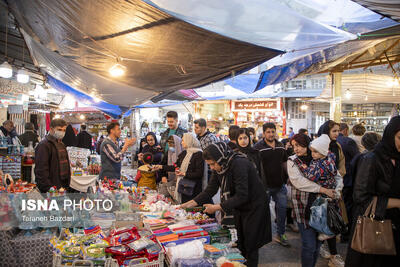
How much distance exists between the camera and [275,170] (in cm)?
442

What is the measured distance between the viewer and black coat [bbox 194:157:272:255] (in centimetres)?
256

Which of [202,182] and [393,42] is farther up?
[393,42]

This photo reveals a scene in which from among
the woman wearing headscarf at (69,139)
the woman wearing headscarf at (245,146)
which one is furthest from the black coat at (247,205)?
the woman wearing headscarf at (69,139)

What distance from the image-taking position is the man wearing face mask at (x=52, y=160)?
11.4 ft

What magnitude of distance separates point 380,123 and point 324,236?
1178 cm

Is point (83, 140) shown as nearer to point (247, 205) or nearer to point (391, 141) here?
point (247, 205)

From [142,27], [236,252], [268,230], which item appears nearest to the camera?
[236,252]

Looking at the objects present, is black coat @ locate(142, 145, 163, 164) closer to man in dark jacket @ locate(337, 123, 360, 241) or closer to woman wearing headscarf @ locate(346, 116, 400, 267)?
man in dark jacket @ locate(337, 123, 360, 241)

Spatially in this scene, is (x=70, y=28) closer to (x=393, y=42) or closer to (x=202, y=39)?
(x=202, y=39)

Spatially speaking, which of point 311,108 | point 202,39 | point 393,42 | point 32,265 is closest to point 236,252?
point 32,265

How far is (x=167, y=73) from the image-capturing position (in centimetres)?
489

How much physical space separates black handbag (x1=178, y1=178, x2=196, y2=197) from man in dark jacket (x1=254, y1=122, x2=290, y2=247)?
4.29 feet

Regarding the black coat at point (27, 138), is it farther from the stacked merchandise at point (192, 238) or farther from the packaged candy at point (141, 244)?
the packaged candy at point (141, 244)

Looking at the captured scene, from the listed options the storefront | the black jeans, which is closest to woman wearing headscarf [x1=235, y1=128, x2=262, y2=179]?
the black jeans
